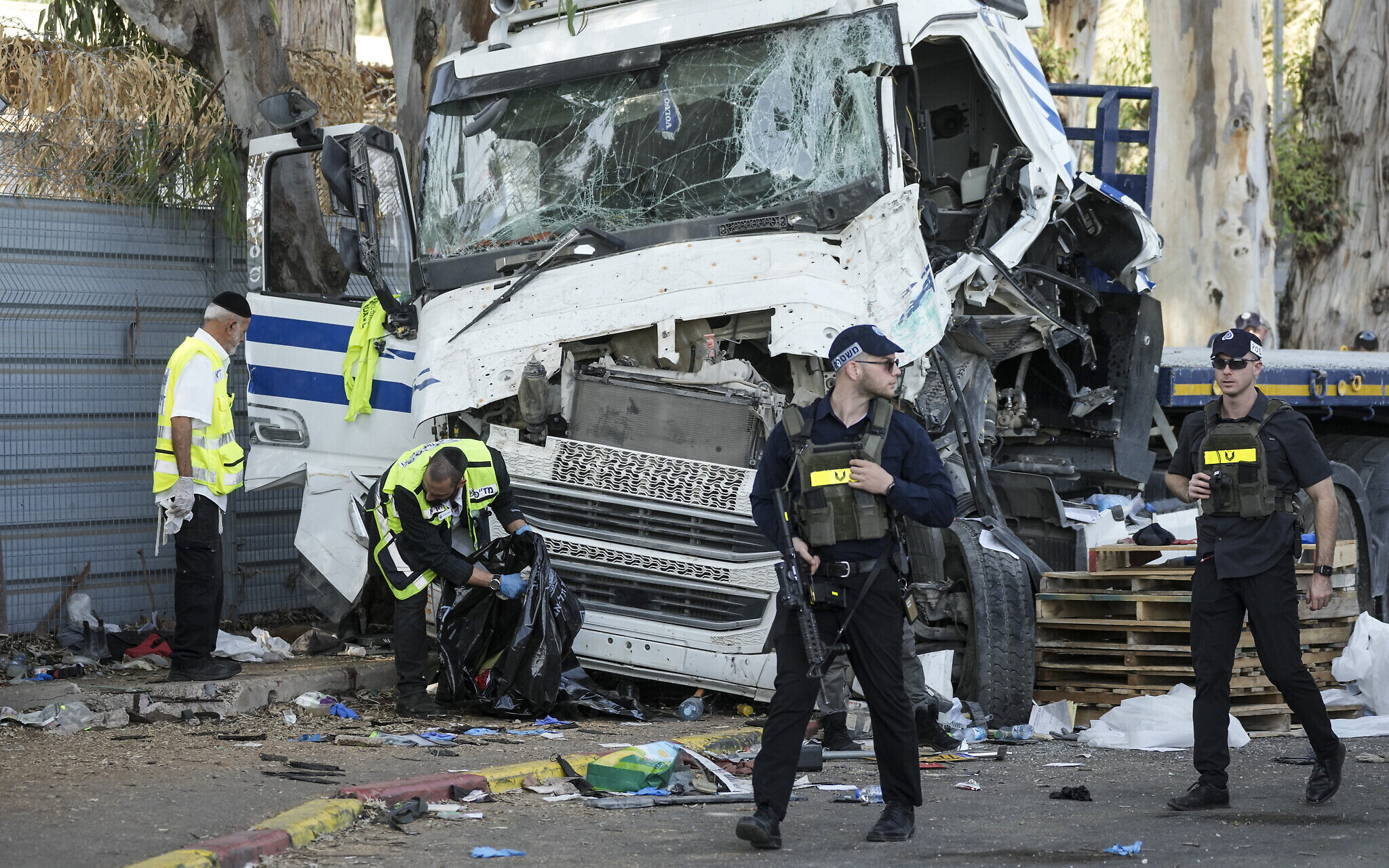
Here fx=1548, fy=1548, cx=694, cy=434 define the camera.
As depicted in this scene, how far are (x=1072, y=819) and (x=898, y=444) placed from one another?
57.6 inches

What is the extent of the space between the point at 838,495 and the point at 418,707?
2.88 meters

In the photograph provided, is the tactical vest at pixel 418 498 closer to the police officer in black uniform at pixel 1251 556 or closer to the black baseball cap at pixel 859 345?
the black baseball cap at pixel 859 345

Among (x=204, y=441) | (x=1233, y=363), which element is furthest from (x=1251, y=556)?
(x=204, y=441)

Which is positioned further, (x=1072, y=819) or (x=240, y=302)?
(x=240, y=302)

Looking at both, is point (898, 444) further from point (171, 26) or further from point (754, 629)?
point (171, 26)

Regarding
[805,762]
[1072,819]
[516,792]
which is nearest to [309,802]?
[516,792]

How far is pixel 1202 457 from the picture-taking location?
19.2 feet

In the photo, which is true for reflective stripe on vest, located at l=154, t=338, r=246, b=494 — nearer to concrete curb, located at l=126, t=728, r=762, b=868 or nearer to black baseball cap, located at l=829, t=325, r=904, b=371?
concrete curb, located at l=126, t=728, r=762, b=868

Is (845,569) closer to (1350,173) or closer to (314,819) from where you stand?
(314,819)

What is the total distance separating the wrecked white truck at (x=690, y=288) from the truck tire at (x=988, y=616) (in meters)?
0.01

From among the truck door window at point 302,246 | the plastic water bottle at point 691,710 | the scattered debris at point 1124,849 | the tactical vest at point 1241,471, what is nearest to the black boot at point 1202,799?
the scattered debris at point 1124,849

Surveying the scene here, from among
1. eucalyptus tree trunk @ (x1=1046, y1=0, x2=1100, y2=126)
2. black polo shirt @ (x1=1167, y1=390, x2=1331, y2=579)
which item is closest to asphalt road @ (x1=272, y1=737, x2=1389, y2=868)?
black polo shirt @ (x1=1167, y1=390, x2=1331, y2=579)

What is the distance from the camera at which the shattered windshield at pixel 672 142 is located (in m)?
7.20

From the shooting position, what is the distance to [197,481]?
7297 millimetres
